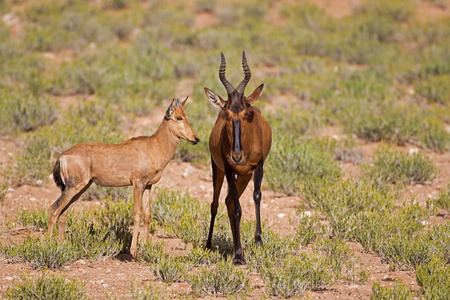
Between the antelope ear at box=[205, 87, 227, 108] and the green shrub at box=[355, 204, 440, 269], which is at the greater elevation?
the antelope ear at box=[205, 87, 227, 108]

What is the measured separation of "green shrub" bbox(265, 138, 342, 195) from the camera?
10.9 m

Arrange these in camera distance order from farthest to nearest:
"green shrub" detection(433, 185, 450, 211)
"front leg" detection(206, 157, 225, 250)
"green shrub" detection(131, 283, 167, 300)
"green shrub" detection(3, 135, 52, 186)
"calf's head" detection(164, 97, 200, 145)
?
"green shrub" detection(3, 135, 52, 186) < "green shrub" detection(433, 185, 450, 211) < "front leg" detection(206, 157, 225, 250) < "calf's head" detection(164, 97, 200, 145) < "green shrub" detection(131, 283, 167, 300)

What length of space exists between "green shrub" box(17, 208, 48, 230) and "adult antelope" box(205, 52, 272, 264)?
2480mm

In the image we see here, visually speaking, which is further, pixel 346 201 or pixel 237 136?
pixel 346 201

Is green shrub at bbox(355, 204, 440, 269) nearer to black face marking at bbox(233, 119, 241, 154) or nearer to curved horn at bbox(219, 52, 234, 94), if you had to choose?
black face marking at bbox(233, 119, 241, 154)

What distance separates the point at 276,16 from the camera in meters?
25.8

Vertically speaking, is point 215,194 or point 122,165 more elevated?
point 122,165

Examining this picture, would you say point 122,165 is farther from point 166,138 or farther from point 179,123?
point 179,123

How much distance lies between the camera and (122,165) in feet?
23.9

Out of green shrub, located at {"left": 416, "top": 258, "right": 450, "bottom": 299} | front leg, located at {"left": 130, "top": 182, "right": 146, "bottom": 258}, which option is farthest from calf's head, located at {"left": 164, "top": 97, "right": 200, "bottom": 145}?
green shrub, located at {"left": 416, "top": 258, "right": 450, "bottom": 299}

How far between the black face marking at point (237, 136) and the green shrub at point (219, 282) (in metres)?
1.34

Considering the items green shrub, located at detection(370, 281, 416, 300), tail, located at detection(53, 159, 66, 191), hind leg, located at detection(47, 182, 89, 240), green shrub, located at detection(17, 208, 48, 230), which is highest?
tail, located at detection(53, 159, 66, 191)

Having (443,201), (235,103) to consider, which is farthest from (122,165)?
(443,201)

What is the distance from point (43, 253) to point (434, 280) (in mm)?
4562
